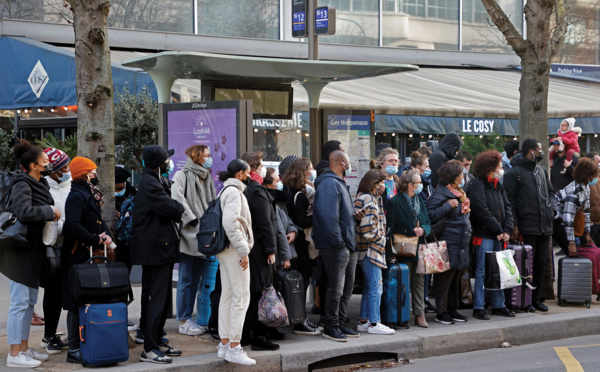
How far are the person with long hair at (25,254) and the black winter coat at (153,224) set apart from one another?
0.69 metres

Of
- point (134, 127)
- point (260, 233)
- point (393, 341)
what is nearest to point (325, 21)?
point (134, 127)

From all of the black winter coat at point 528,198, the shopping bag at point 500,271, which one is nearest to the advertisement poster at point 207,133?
the shopping bag at point 500,271

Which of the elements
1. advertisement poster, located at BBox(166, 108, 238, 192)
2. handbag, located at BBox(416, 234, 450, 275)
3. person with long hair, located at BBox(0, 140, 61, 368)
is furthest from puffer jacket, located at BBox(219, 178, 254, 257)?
handbag, located at BBox(416, 234, 450, 275)

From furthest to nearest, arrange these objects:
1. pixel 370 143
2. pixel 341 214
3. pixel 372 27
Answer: pixel 372 27 < pixel 370 143 < pixel 341 214

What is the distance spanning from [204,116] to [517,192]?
152 inches

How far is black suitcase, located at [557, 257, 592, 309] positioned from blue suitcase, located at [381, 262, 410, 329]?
8.44 ft

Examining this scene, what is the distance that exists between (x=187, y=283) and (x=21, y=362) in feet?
6.38

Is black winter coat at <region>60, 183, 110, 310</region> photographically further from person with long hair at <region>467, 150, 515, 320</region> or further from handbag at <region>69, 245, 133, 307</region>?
person with long hair at <region>467, 150, 515, 320</region>

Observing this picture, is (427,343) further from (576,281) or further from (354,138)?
(354,138)

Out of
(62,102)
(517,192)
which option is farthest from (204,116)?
(62,102)

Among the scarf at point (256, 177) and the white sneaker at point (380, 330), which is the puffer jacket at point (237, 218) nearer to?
the scarf at point (256, 177)

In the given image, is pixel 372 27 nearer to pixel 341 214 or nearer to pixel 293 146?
pixel 293 146

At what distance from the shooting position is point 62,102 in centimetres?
1426

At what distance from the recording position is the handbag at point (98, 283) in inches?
265
